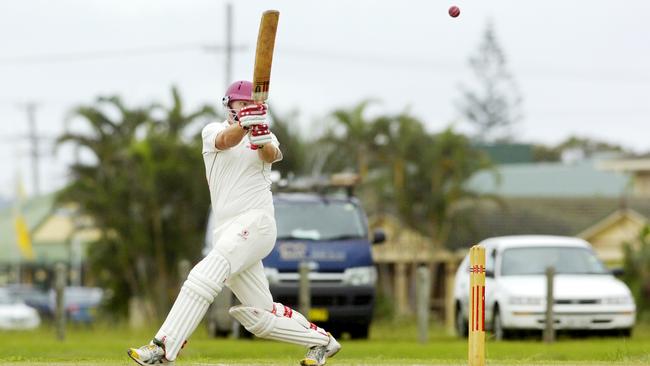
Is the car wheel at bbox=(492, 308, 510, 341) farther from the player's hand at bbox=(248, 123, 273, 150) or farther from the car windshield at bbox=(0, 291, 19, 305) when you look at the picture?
the car windshield at bbox=(0, 291, 19, 305)

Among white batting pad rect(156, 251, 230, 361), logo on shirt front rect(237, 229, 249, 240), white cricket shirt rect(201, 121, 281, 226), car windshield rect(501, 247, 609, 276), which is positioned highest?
white cricket shirt rect(201, 121, 281, 226)

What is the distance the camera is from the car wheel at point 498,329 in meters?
22.7

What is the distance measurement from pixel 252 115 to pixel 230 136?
14.2 inches

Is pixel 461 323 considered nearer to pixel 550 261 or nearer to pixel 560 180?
pixel 550 261

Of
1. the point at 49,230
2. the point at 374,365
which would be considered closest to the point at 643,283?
the point at 374,365

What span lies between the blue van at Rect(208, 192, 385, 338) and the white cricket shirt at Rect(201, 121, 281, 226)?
1228cm

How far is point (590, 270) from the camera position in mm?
23812

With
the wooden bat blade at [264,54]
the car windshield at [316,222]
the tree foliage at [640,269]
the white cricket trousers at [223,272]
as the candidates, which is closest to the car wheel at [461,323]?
the car windshield at [316,222]

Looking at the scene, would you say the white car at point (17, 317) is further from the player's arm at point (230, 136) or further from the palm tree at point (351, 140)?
the player's arm at point (230, 136)

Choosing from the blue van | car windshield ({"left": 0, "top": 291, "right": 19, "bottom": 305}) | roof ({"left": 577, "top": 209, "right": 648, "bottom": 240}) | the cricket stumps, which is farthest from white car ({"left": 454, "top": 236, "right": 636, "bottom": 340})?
car windshield ({"left": 0, "top": 291, "right": 19, "bottom": 305})

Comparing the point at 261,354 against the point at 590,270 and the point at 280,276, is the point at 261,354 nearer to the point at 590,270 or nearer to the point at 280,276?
the point at 280,276

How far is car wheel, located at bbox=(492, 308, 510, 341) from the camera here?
22695 mm

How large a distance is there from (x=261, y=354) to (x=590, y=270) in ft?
25.3

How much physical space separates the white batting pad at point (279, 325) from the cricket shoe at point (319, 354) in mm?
34
